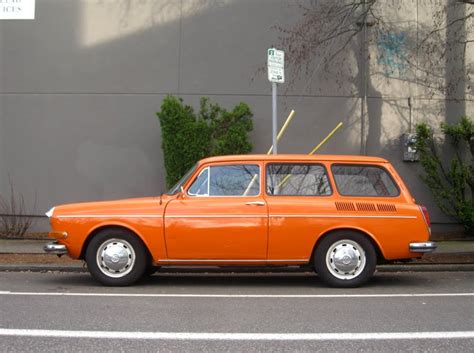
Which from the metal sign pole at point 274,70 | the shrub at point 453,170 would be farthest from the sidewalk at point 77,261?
the metal sign pole at point 274,70

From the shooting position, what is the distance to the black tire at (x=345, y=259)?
723 centimetres

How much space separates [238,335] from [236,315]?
79 cm

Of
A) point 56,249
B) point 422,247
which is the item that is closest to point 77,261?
point 56,249

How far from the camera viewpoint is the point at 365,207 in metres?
7.33

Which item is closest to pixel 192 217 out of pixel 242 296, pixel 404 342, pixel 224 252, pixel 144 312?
pixel 224 252

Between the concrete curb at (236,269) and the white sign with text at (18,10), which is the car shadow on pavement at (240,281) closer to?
the concrete curb at (236,269)

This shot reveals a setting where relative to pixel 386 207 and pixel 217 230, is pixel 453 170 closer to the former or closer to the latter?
pixel 386 207

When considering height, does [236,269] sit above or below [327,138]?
below

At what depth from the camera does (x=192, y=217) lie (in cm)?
720

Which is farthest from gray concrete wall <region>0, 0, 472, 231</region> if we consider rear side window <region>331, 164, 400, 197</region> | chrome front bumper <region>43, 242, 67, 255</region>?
chrome front bumper <region>43, 242, 67, 255</region>

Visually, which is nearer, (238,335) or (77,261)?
(238,335)

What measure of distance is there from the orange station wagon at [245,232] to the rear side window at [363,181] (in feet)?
0.34

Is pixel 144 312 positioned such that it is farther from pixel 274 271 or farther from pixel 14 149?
pixel 14 149

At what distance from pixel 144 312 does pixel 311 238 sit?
2458mm
